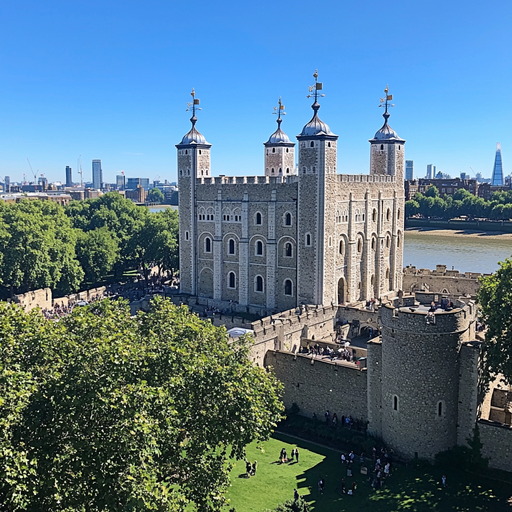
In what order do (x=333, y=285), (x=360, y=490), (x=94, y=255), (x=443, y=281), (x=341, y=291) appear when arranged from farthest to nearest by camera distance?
(x=94, y=255) → (x=443, y=281) → (x=341, y=291) → (x=333, y=285) → (x=360, y=490)

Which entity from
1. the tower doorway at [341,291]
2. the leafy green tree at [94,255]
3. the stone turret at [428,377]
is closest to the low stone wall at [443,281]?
the tower doorway at [341,291]

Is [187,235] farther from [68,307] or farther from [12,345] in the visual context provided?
[12,345]

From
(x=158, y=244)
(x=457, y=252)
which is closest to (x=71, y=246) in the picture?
(x=158, y=244)

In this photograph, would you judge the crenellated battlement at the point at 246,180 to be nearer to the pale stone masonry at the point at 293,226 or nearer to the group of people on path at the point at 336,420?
the pale stone masonry at the point at 293,226

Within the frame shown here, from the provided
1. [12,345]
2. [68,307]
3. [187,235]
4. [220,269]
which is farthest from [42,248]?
[12,345]

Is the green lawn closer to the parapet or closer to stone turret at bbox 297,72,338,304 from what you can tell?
the parapet

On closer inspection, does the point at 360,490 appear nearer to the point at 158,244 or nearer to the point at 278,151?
the point at 278,151
